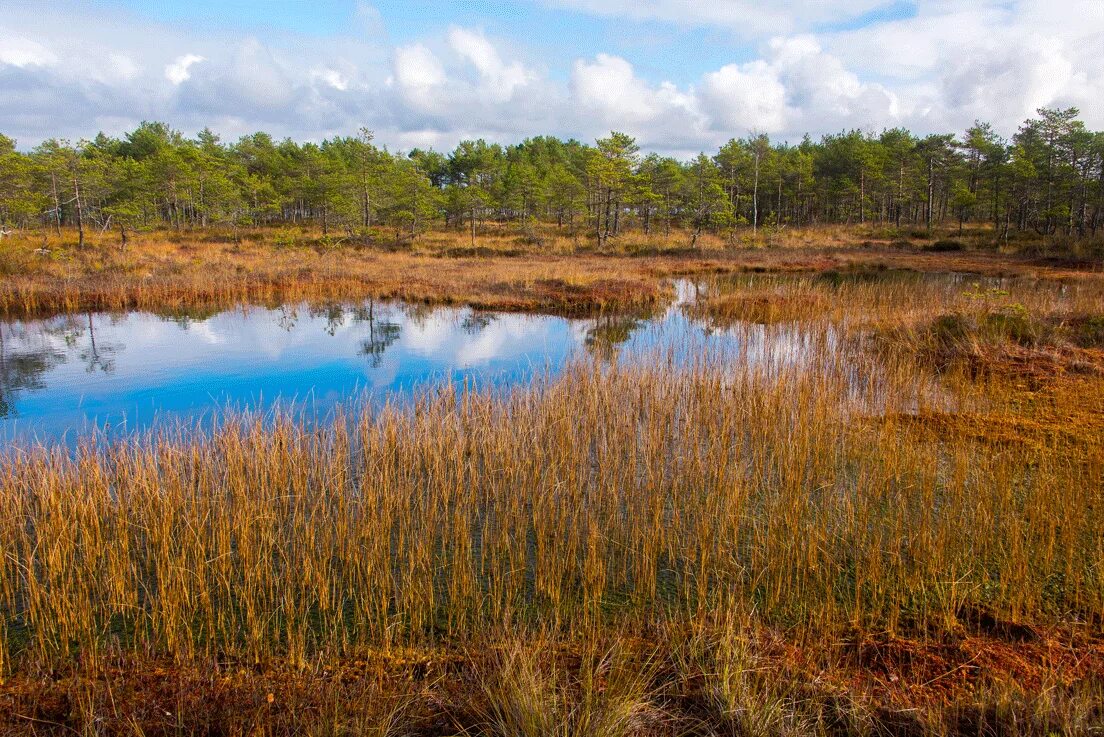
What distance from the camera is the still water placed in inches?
368

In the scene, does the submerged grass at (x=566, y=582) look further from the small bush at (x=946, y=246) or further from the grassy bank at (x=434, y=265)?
the small bush at (x=946, y=246)

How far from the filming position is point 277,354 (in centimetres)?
1327

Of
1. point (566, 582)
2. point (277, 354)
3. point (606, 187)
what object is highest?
point (606, 187)

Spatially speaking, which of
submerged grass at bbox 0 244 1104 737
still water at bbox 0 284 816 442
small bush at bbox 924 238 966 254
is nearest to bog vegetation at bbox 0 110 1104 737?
submerged grass at bbox 0 244 1104 737

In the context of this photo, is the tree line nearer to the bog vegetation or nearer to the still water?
the still water

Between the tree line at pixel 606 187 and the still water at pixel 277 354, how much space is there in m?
19.7

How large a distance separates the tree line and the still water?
19.7 m

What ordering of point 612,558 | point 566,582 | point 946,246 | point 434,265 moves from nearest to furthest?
1. point 566,582
2. point 612,558
3. point 434,265
4. point 946,246

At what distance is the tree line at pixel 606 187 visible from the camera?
1497 inches

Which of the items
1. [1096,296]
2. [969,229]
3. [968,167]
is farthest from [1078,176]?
[1096,296]

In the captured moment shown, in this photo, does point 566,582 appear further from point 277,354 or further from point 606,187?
point 606,187

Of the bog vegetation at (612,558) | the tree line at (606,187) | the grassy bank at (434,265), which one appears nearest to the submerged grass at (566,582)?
the bog vegetation at (612,558)

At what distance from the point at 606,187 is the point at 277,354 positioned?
102ft

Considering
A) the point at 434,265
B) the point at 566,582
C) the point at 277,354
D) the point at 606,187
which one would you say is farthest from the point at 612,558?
the point at 606,187
